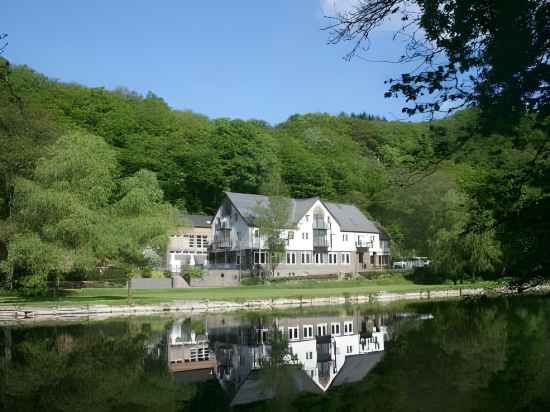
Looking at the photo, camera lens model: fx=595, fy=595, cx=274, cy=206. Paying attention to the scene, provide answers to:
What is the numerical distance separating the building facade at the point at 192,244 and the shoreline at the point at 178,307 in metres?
24.1

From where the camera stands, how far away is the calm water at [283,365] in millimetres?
12664

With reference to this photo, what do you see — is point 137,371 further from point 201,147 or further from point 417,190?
point 201,147

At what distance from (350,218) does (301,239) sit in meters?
9.32

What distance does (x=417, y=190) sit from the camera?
63.9 m

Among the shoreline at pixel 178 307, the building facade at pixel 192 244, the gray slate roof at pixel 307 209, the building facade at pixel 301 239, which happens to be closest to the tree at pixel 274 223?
the building facade at pixel 301 239

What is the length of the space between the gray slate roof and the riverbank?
39.4 feet

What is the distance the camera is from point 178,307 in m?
34.4

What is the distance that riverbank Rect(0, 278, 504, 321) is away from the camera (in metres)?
31.2

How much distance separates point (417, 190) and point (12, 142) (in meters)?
41.6

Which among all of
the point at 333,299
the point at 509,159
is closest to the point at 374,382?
the point at 509,159

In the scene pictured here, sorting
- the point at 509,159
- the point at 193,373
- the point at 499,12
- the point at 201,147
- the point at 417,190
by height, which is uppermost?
the point at 201,147

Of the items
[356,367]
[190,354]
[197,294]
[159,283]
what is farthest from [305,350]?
[159,283]

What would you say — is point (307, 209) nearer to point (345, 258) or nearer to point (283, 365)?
point (345, 258)

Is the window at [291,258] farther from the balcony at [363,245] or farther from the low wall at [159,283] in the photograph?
the low wall at [159,283]
